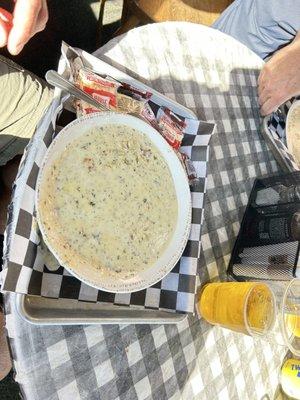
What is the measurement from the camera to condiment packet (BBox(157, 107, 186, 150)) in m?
1.16

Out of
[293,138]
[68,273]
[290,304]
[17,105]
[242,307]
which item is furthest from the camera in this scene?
[293,138]

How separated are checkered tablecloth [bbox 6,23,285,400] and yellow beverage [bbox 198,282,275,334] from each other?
0.09 meters

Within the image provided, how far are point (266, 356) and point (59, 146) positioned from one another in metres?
0.97

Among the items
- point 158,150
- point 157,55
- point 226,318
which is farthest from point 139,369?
point 157,55

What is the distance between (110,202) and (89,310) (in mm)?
259

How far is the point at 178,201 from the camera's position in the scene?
1109mm

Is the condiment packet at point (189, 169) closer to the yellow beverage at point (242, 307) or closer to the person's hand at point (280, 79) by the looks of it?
the yellow beverage at point (242, 307)

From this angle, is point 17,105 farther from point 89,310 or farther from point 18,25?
point 89,310

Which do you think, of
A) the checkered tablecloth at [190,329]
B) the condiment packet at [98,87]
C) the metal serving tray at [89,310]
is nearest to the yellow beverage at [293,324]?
the checkered tablecloth at [190,329]

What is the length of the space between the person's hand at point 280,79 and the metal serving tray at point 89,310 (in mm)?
476

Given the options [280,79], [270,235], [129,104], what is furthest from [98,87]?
[280,79]

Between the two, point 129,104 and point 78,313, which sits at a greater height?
point 129,104

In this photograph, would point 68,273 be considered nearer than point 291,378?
Yes

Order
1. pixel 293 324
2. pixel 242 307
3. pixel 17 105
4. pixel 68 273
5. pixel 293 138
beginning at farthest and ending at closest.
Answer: pixel 293 138
pixel 17 105
pixel 293 324
pixel 242 307
pixel 68 273
